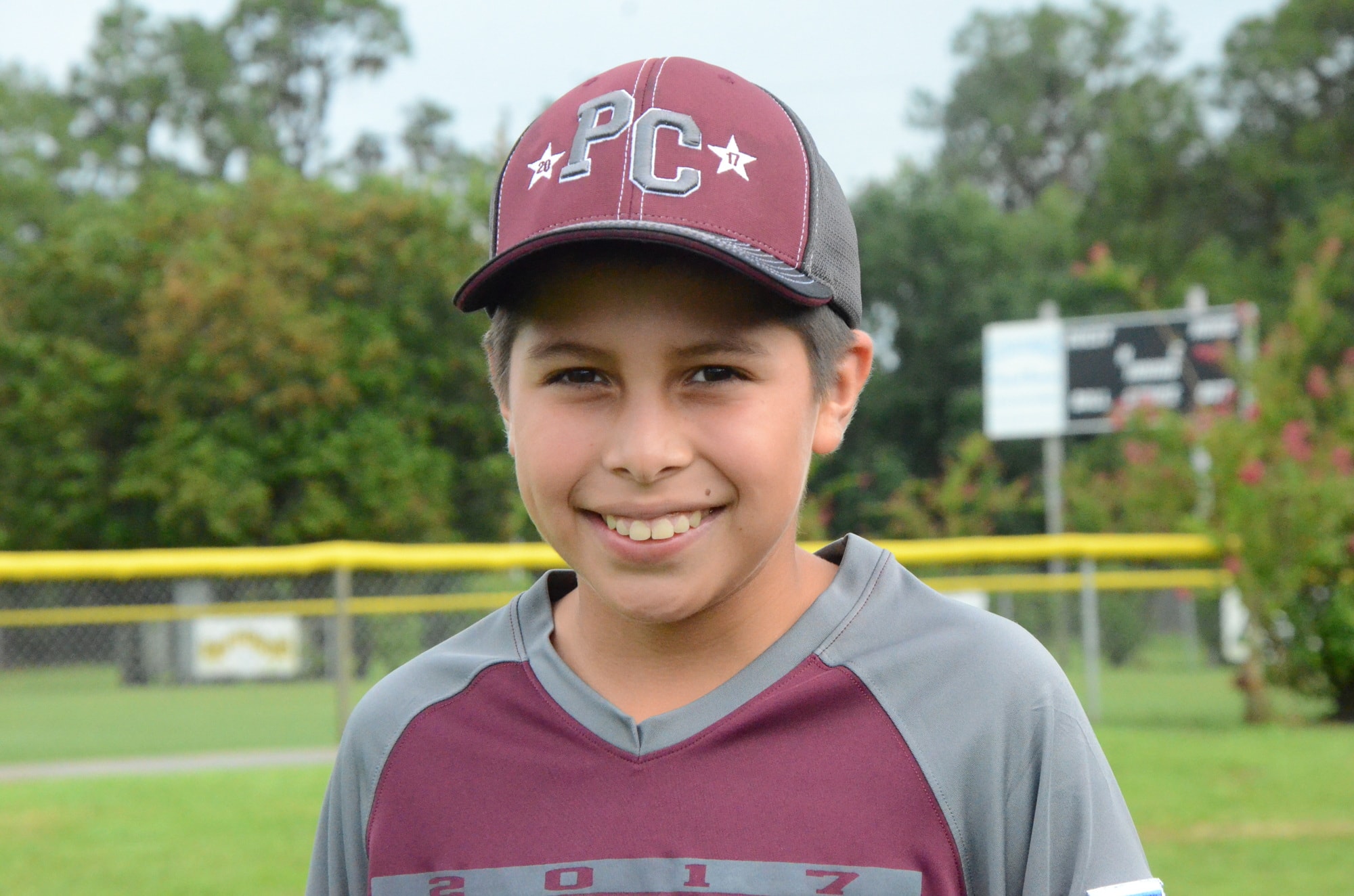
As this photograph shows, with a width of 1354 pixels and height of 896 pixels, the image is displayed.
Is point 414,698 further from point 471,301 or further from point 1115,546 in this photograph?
point 1115,546

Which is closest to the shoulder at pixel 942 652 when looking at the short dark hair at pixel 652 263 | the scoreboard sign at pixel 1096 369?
the short dark hair at pixel 652 263

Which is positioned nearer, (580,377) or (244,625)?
(580,377)

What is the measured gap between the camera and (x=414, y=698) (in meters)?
1.67

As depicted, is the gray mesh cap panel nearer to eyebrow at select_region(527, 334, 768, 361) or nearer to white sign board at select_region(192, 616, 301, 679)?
eyebrow at select_region(527, 334, 768, 361)

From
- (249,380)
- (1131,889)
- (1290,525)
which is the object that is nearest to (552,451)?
(1131,889)

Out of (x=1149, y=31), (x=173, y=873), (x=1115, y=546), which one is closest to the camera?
(x=173, y=873)

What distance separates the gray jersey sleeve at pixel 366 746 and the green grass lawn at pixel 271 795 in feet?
13.4

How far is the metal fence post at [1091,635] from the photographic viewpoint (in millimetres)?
10758

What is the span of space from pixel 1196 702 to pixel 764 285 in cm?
1114

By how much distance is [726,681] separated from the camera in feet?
5.07

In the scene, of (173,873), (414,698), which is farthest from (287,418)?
(414,698)

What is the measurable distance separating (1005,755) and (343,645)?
8210mm

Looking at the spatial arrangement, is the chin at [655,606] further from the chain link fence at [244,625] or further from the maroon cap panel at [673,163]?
the chain link fence at [244,625]

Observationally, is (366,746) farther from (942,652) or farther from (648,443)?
(942,652)
